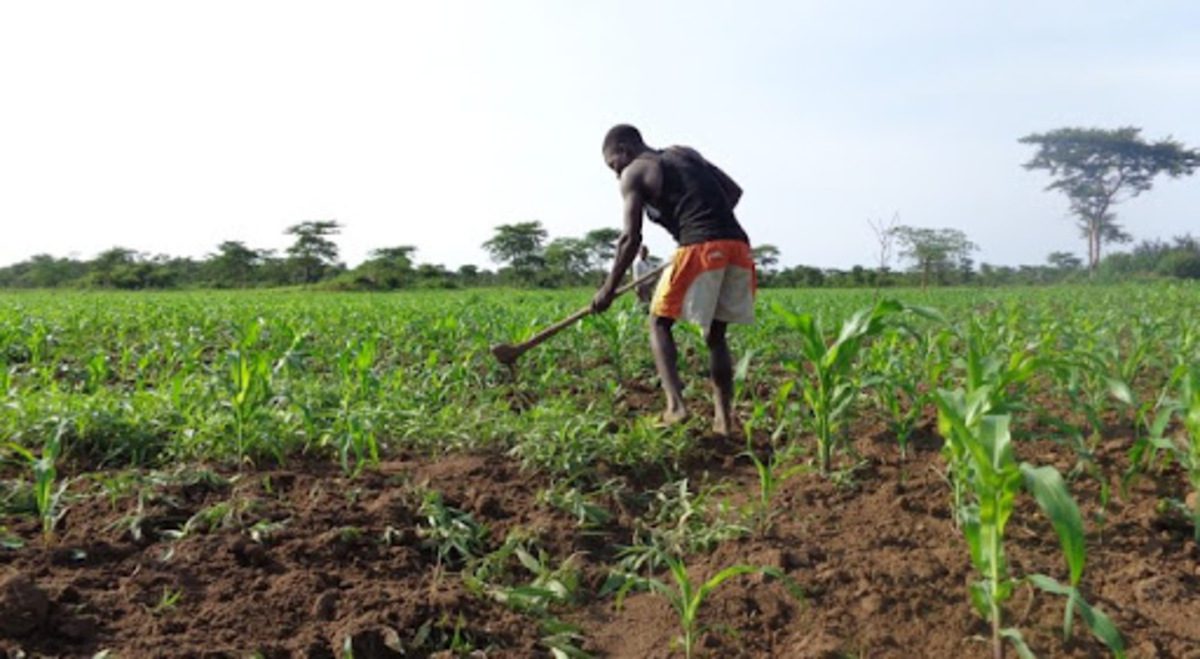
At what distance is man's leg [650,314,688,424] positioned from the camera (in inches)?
160

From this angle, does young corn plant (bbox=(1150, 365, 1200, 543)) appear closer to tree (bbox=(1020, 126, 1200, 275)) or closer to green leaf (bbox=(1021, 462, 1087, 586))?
green leaf (bbox=(1021, 462, 1087, 586))

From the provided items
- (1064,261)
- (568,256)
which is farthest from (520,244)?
(1064,261)

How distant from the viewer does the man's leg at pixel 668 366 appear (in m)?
4.07

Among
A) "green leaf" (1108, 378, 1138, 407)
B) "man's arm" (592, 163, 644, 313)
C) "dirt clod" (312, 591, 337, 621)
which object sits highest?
"man's arm" (592, 163, 644, 313)

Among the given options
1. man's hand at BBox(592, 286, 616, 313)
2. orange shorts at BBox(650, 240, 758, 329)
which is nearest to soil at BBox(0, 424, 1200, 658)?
orange shorts at BBox(650, 240, 758, 329)

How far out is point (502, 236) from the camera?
5456 cm

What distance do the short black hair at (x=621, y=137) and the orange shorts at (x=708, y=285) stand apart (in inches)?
26.2

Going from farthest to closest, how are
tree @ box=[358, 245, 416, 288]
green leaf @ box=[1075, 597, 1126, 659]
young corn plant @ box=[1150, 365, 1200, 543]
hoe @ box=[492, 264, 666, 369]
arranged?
1. tree @ box=[358, 245, 416, 288]
2. hoe @ box=[492, 264, 666, 369]
3. young corn plant @ box=[1150, 365, 1200, 543]
4. green leaf @ box=[1075, 597, 1126, 659]

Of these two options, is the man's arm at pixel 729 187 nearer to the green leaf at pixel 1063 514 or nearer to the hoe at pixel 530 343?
the hoe at pixel 530 343

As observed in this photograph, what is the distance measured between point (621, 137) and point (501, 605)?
2741 millimetres

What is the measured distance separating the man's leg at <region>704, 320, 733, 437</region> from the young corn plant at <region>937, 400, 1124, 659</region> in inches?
81.1

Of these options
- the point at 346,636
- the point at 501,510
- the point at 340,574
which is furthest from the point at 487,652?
the point at 501,510

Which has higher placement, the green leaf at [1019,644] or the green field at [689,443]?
the green field at [689,443]

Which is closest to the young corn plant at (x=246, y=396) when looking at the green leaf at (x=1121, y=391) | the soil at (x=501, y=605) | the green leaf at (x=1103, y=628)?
the soil at (x=501, y=605)
